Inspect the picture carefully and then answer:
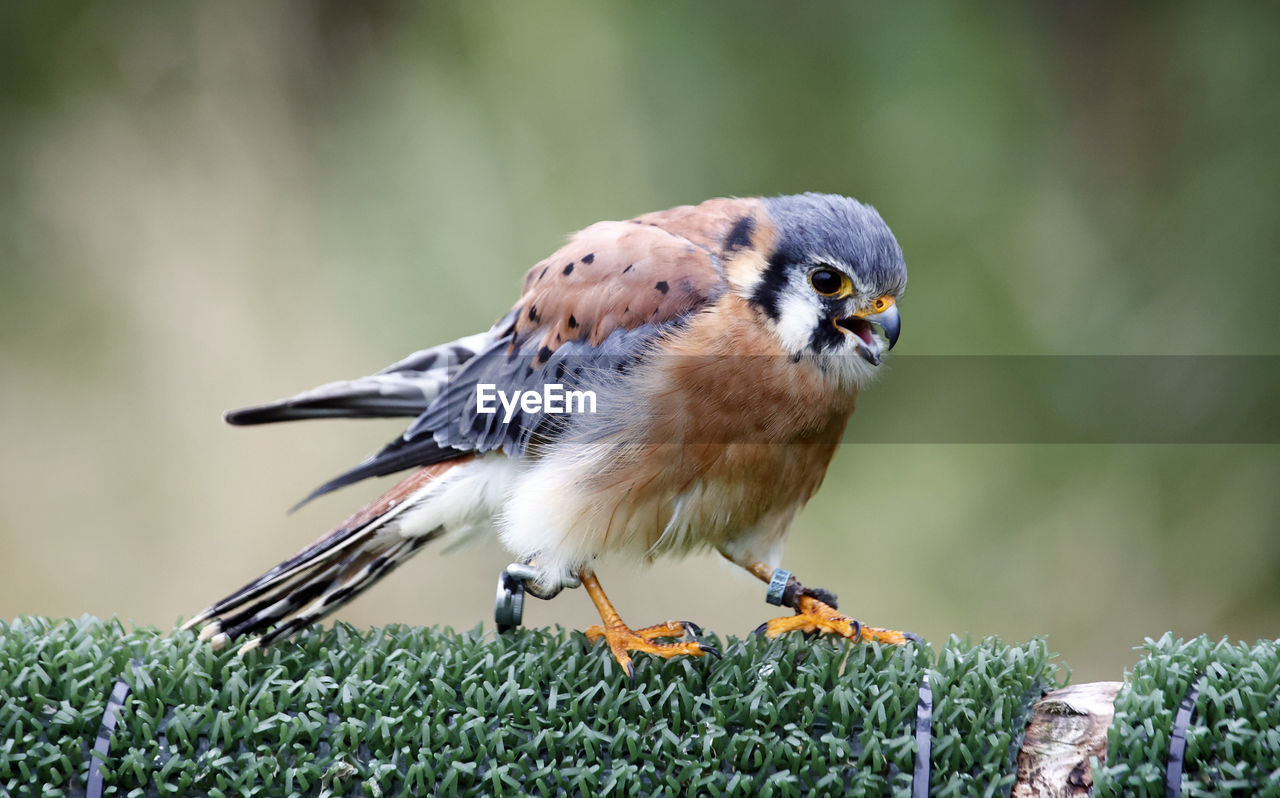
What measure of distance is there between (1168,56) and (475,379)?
8.87 ft

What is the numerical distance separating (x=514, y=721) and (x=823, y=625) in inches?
26.2

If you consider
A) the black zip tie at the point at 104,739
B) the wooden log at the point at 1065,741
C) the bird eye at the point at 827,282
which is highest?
the bird eye at the point at 827,282

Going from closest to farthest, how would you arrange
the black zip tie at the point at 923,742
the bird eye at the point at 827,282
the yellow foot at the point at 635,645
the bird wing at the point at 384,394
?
the black zip tie at the point at 923,742
the yellow foot at the point at 635,645
the bird eye at the point at 827,282
the bird wing at the point at 384,394

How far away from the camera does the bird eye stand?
6.57 ft

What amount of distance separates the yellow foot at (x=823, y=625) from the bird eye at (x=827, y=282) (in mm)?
641

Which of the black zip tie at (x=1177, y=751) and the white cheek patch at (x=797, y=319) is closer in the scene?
the black zip tie at (x=1177, y=751)

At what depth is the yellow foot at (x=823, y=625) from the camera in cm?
200

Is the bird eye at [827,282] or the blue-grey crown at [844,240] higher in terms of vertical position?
the blue-grey crown at [844,240]

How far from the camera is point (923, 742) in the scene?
1647 mm

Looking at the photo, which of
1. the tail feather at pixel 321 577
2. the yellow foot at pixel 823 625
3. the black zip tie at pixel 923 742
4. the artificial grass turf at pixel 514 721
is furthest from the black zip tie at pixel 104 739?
the black zip tie at pixel 923 742

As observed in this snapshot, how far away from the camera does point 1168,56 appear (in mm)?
3439

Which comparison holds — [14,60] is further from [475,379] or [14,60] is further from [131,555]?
[475,379]

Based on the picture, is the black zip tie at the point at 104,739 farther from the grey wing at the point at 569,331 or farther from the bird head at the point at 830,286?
the bird head at the point at 830,286

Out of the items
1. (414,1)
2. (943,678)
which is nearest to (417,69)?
(414,1)
